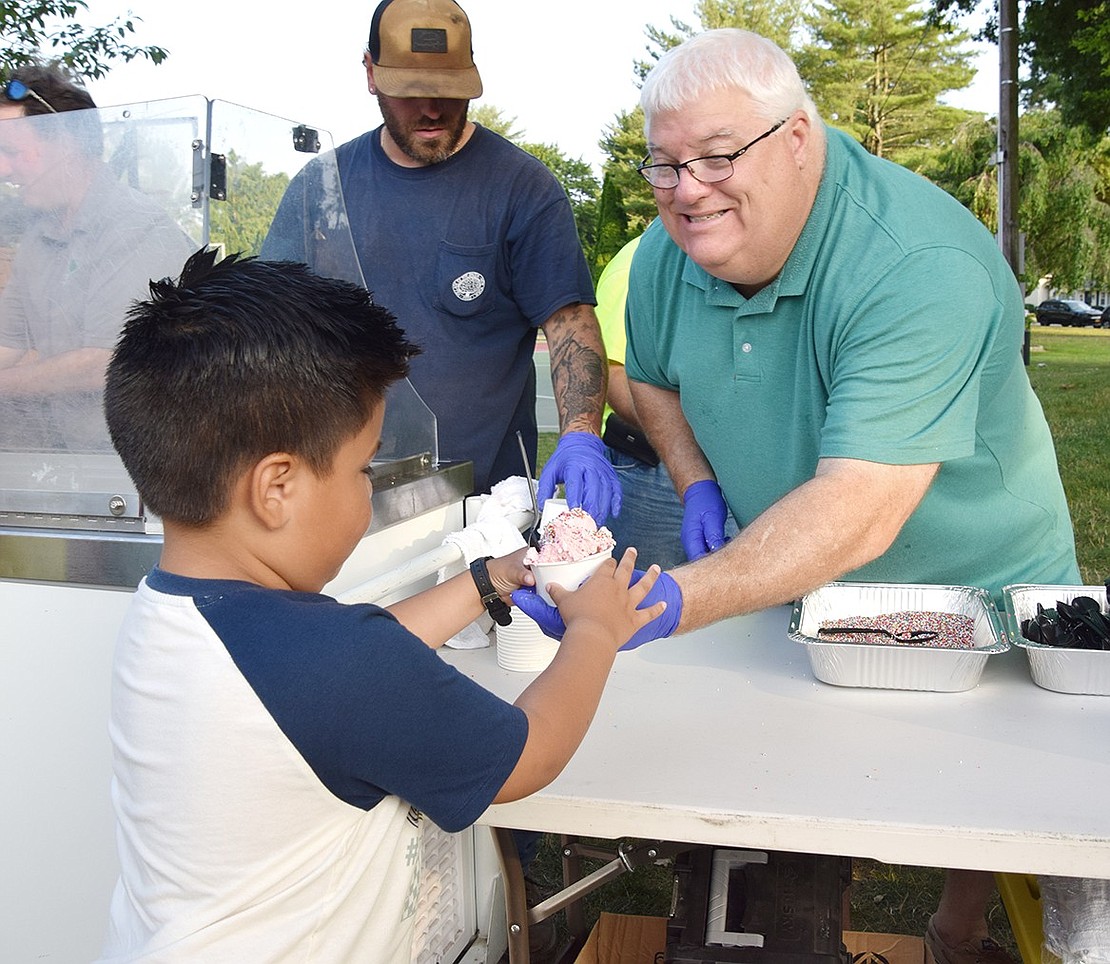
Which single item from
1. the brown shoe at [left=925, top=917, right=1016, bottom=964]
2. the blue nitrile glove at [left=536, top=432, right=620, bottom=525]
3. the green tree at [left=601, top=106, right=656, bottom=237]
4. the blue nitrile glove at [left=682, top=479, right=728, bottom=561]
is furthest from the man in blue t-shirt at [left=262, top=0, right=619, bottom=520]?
the green tree at [left=601, top=106, right=656, bottom=237]

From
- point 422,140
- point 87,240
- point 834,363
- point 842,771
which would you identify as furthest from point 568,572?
point 422,140

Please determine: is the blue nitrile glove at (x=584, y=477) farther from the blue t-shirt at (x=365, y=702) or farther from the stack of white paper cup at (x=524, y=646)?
the blue t-shirt at (x=365, y=702)

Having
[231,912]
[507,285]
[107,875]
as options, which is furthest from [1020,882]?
[507,285]

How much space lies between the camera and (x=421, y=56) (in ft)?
8.59

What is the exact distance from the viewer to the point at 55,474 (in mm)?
1928

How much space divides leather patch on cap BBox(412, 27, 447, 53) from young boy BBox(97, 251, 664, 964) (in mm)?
1536

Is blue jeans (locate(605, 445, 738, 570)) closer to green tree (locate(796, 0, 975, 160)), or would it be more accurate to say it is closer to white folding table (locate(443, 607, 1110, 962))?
white folding table (locate(443, 607, 1110, 962))

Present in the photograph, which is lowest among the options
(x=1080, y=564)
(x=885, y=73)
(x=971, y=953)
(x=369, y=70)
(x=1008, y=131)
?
(x=971, y=953)

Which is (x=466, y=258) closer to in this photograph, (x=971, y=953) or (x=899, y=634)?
(x=899, y=634)

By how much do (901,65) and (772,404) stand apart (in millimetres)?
39916

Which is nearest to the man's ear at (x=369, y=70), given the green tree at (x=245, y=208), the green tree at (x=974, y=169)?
the green tree at (x=245, y=208)

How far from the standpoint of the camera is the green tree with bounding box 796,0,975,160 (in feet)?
120

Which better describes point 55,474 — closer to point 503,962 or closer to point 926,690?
point 503,962

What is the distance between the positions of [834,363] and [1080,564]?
4217 mm
